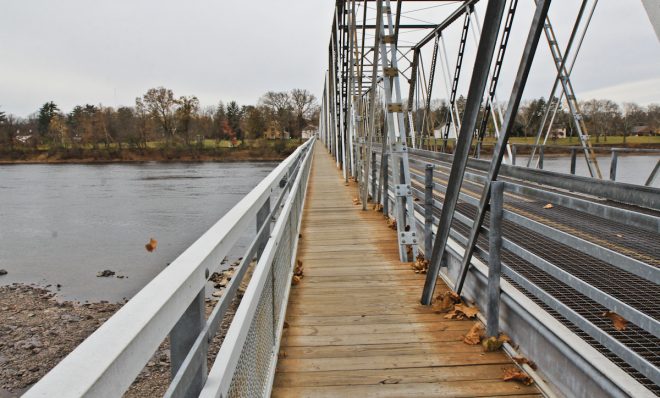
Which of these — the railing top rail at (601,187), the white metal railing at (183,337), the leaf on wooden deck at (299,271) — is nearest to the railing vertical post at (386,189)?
the leaf on wooden deck at (299,271)

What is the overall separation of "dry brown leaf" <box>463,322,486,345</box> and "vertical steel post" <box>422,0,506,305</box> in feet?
1.65

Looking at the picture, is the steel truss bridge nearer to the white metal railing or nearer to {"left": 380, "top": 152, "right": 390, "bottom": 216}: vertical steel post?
the white metal railing

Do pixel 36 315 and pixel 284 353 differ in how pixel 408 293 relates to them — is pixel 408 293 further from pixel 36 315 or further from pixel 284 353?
pixel 36 315

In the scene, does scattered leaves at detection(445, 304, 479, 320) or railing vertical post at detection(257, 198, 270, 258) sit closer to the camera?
railing vertical post at detection(257, 198, 270, 258)

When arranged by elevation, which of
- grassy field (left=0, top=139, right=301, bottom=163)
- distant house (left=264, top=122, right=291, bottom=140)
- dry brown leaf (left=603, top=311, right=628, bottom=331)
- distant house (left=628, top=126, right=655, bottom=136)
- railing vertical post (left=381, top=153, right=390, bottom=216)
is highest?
distant house (left=264, top=122, right=291, bottom=140)

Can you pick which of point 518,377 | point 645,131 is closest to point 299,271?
point 518,377

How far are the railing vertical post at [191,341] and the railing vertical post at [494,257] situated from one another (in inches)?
84.1

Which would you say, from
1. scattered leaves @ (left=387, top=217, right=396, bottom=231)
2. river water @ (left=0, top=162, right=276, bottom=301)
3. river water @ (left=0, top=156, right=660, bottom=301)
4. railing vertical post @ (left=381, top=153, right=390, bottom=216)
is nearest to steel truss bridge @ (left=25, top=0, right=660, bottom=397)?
scattered leaves @ (left=387, top=217, right=396, bottom=231)

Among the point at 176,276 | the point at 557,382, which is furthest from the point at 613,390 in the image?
the point at 176,276

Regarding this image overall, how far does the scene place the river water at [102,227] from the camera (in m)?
14.8

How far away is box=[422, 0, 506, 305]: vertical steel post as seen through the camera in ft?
9.28

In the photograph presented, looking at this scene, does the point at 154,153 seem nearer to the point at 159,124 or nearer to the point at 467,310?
the point at 159,124

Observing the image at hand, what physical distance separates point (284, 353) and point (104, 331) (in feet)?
7.73

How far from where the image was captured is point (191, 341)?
1208mm
